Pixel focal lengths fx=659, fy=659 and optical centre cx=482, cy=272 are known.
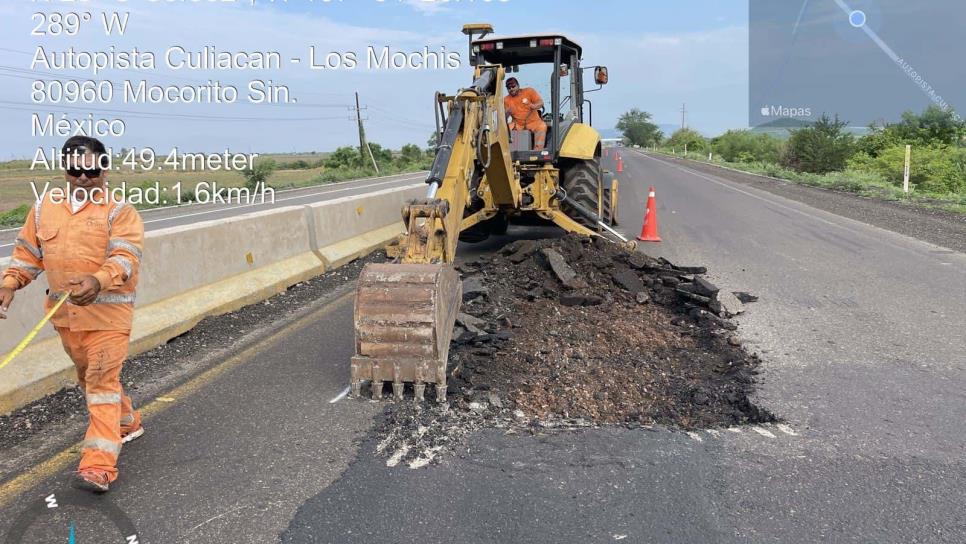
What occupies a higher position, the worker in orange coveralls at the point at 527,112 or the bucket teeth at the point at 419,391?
the worker in orange coveralls at the point at 527,112

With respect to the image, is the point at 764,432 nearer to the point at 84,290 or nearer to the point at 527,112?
the point at 84,290

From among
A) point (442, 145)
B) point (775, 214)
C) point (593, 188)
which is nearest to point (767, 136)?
point (775, 214)

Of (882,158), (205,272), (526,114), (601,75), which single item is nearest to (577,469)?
(205,272)

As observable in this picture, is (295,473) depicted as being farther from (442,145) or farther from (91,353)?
(442,145)

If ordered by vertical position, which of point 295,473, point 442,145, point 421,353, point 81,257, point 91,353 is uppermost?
point 442,145

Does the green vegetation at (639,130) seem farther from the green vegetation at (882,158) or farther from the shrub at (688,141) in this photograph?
the green vegetation at (882,158)

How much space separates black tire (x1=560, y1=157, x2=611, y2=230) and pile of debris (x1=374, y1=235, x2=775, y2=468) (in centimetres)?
227

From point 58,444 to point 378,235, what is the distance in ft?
22.3

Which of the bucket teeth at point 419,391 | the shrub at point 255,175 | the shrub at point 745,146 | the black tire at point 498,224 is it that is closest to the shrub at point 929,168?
the black tire at point 498,224

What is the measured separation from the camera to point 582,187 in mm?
10164

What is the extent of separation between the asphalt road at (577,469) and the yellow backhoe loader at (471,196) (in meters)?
0.50

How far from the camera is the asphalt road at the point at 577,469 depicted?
3.02 meters

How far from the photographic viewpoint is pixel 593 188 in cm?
1016

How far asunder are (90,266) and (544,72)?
7706mm
